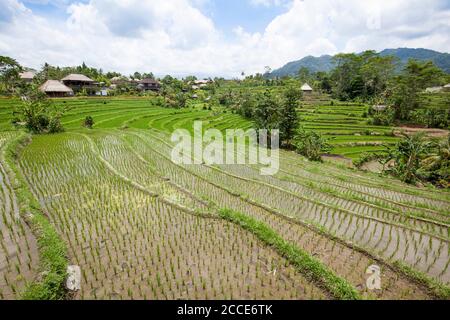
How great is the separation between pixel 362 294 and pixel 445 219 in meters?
6.04

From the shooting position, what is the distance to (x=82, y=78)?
4456cm

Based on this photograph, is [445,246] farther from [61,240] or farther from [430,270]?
[61,240]

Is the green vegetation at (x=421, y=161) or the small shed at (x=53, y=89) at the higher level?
the small shed at (x=53, y=89)

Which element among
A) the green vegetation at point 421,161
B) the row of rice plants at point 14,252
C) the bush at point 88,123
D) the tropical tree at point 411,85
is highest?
the tropical tree at point 411,85

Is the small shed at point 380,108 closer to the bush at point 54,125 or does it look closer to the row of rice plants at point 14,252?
the bush at point 54,125

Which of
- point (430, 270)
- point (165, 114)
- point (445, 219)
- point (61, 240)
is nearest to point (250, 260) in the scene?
point (430, 270)

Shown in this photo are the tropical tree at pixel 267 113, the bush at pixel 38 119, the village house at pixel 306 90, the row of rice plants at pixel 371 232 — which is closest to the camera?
the row of rice plants at pixel 371 232

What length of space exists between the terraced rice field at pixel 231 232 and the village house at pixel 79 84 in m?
37.4

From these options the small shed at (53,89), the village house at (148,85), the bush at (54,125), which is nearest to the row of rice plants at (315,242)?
the bush at (54,125)

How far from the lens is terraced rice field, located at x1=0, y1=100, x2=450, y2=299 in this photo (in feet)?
14.9

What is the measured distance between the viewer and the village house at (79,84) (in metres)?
42.9

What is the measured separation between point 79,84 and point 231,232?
4984 centimetres

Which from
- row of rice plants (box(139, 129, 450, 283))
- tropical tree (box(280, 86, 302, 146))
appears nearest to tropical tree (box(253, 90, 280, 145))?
tropical tree (box(280, 86, 302, 146))
